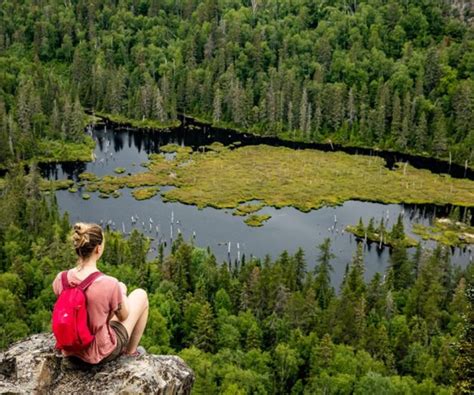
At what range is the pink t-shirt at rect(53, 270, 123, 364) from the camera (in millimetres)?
15266

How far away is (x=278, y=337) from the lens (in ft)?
283

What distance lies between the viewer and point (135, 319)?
1705cm

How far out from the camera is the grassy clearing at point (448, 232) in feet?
456

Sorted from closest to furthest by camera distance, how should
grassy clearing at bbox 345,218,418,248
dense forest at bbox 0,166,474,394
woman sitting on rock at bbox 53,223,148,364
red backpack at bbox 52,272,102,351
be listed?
red backpack at bbox 52,272,102,351
woman sitting on rock at bbox 53,223,148,364
dense forest at bbox 0,166,474,394
grassy clearing at bbox 345,218,418,248

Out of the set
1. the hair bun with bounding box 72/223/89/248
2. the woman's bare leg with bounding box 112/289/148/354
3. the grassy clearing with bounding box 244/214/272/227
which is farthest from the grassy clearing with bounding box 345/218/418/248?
the hair bun with bounding box 72/223/89/248

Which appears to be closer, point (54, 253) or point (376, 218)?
point (54, 253)

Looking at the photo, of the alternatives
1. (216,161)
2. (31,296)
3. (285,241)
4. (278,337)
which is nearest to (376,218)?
(285,241)

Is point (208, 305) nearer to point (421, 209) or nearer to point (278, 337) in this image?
point (278, 337)

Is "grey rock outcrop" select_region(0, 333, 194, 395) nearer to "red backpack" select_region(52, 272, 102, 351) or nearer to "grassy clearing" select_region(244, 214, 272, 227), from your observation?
"red backpack" select_region(52, 272, 102, 351)

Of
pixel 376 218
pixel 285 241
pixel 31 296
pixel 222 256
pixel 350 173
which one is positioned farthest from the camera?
pixel 350 173

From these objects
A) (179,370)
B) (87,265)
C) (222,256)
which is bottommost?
(222,256)

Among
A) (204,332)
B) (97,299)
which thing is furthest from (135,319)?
(204,332)

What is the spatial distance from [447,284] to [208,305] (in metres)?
42.8

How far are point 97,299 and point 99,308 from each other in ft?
0.83
